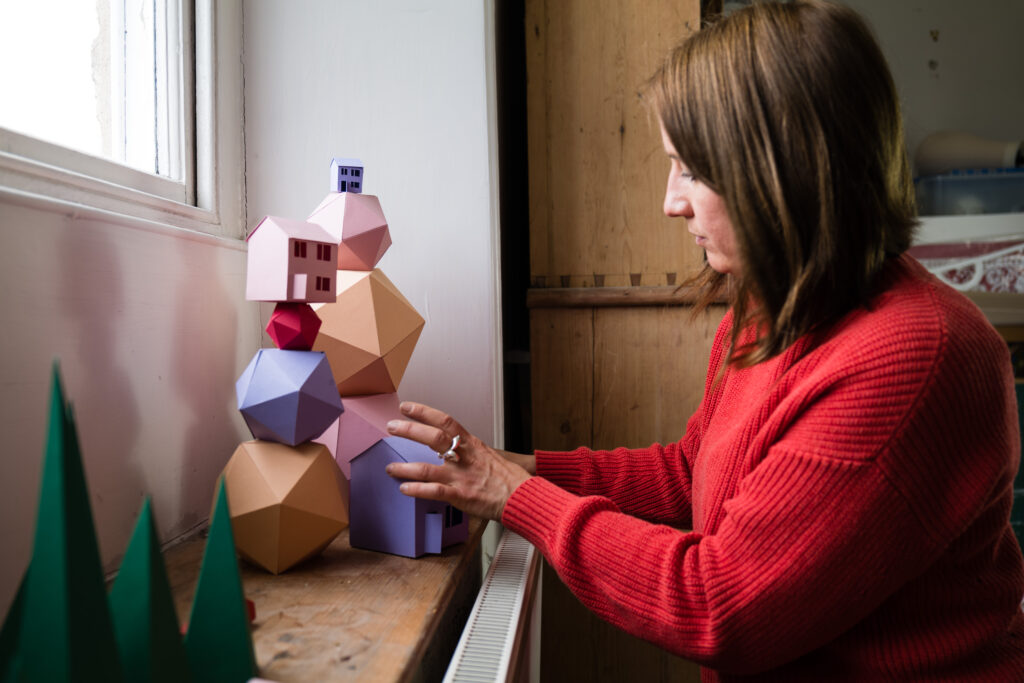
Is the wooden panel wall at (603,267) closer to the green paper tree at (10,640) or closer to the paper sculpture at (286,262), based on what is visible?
the paper sculpture at (286,262)

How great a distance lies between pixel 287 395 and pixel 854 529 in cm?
60

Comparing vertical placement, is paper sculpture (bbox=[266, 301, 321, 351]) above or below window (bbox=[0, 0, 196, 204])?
below

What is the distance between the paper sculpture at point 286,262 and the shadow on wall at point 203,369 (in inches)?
7.8

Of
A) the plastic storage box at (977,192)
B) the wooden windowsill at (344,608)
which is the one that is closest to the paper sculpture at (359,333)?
the wooden windowsill at (344,608)

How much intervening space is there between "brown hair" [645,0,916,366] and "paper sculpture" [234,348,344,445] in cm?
50

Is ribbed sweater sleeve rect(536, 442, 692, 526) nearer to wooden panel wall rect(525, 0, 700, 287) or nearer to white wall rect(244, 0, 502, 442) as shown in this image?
white wall rect(244, 0, 502, 442)

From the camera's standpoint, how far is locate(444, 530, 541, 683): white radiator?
710 mm

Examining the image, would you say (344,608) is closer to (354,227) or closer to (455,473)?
(455,473)

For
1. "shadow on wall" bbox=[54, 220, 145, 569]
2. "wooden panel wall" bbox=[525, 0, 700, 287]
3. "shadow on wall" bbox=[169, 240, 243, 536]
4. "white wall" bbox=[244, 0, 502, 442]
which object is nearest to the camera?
"shadow on wall" bbox=[54, 220, 145, 569]

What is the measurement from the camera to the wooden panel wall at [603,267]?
4.81 feet

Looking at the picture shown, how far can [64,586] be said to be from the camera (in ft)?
1.37

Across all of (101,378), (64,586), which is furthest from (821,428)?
(101,378)

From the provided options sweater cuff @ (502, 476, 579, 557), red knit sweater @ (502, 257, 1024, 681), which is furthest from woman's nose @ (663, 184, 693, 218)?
sweater cuff @ (502, 476, 579, 557)

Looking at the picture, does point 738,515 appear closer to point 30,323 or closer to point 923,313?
point 923,313
